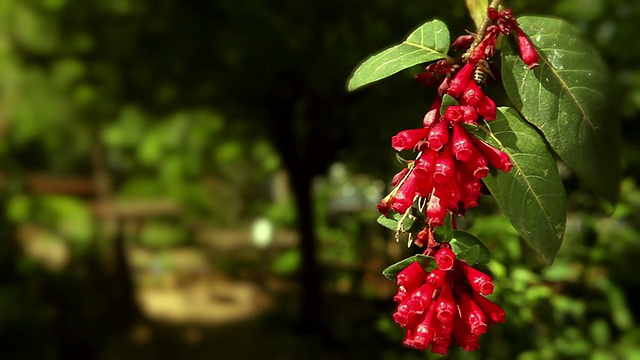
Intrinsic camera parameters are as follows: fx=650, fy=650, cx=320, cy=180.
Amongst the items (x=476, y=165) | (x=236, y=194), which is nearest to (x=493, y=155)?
(x=476, y=165)

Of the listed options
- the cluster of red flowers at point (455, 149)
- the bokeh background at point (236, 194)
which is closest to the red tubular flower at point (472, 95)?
the cluster of red flowers at point (455, 149)

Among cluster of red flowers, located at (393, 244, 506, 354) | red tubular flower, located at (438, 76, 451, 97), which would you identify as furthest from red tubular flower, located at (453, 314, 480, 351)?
red tubular flower, located at (438, 76, 451, 97)

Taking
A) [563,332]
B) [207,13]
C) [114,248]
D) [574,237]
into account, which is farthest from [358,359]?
[114,248]

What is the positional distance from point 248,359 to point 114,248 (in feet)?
2.16

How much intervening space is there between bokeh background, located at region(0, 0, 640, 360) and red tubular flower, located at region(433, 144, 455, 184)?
0.45ft

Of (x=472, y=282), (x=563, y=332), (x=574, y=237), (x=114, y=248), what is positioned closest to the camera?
(x=472, y=282)

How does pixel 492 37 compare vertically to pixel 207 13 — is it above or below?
below

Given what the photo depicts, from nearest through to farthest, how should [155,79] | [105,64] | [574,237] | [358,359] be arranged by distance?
[358,359], [574,237], [155,79], [105,64]

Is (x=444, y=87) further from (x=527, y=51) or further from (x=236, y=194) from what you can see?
(x=236, y=194)

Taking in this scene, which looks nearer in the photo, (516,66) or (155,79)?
(516,66)

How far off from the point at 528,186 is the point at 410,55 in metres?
0.08

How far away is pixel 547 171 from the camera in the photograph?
12.2 inches

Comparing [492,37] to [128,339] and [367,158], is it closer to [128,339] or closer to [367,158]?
[367,158]

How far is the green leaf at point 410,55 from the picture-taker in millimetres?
312
